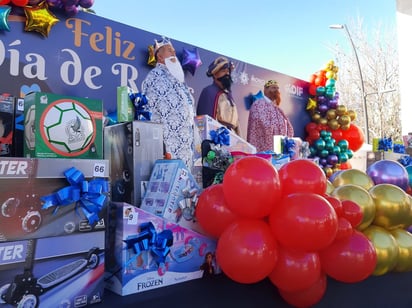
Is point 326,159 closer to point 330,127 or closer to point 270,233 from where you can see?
point 330,127

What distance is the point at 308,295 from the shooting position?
1555 millimetres

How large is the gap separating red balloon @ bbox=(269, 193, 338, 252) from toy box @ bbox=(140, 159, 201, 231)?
41cm

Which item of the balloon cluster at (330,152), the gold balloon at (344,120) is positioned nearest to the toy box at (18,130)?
the balloon cluster at (330,152)

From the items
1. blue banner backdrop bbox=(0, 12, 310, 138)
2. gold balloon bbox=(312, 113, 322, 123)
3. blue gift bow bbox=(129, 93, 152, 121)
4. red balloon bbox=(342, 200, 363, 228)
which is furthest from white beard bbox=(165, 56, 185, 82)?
gold balloon bbox=(312, 113, 322, 123)

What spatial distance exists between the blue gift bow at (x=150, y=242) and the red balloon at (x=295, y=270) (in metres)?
0.42

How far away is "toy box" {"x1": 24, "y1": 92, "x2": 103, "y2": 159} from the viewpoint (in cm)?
131

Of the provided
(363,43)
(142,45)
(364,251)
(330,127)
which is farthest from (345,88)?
(364,251)

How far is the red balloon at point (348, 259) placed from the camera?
154 centimetres

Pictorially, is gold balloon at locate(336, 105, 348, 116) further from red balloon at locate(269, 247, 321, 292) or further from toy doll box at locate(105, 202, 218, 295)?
toy doll box at locate(105, 202, 218, 295)

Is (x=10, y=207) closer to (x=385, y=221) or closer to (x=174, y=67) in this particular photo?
(x=385, y=221)

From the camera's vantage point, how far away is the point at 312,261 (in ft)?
4.73

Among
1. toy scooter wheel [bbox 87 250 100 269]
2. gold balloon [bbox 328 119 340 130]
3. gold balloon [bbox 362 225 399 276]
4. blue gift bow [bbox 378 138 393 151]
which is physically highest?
gold balloon [bbox 328 119 340 130]

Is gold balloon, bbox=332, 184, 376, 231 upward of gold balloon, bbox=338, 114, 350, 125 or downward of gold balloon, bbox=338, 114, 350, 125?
downward

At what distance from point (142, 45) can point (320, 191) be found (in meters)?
2.44
